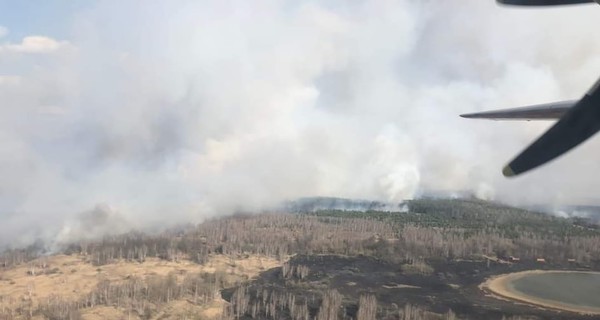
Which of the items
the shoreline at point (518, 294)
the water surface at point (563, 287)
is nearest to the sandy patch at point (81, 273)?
the shoreline at point (518, 294)

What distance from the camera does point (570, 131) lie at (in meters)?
7.74

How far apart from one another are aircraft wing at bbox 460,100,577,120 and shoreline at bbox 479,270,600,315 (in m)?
83.5

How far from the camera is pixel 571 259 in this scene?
129 meters

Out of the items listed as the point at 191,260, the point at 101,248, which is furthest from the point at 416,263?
the point at 101,248

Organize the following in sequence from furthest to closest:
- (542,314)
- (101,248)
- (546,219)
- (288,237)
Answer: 1. (546,219)
2. (288,237)
3. (101,248)
4. (542,314)

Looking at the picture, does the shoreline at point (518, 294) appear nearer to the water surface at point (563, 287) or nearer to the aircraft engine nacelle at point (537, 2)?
the water surface at point (563, 287)

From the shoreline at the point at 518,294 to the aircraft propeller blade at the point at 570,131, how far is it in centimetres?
8979

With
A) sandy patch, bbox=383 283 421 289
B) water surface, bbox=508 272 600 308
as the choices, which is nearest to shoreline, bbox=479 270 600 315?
water surface, bbox=508 272 600 308

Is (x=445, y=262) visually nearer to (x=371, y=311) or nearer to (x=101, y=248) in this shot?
(x=371, y=311)

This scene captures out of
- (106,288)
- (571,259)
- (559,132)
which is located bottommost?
(106,288)

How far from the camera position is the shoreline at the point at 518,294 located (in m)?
85.8

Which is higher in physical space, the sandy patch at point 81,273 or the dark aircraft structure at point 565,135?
the dark aircraft structure at point 565,135

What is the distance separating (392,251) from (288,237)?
32.7m

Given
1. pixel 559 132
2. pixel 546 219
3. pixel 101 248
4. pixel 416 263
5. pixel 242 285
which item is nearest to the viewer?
pixel 559 132
